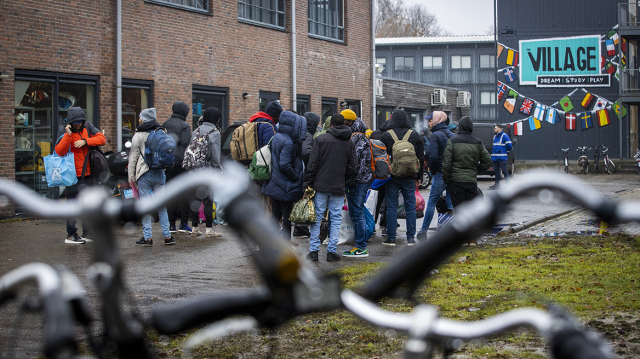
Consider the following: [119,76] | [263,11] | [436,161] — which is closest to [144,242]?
[436,161]

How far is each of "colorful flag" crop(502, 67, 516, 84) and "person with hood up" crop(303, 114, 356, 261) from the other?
30.4 m

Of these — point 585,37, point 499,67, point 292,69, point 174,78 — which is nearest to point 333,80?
point 292,69

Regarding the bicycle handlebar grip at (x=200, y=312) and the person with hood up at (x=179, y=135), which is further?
the person with hood up at (x=179, y=135)

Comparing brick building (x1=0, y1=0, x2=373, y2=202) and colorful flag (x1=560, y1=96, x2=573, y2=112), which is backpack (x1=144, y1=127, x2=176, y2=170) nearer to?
brick building (x1=0, y1=0, x2=373, y2=202)

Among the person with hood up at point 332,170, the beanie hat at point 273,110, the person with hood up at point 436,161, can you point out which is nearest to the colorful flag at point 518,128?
the person with hood up at point 436,161

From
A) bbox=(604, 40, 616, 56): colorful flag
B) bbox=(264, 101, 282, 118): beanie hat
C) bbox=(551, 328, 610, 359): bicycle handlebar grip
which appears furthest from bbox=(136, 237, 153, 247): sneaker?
bbox=(604, 40, 616, 56): colorful flag

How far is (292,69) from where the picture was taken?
19906 millimetres

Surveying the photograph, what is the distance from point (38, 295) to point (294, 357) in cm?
289

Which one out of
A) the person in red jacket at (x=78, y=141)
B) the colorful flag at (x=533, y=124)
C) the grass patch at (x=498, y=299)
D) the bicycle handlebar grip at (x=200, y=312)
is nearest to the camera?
the bicycle handlebar grip at (x=200, y=312)

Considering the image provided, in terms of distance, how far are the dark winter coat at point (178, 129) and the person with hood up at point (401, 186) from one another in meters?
3.31

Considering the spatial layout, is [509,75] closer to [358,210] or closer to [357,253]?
[358,210]

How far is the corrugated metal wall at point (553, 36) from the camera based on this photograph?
116ft

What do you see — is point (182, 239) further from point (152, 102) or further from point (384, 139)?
point (152, 102)

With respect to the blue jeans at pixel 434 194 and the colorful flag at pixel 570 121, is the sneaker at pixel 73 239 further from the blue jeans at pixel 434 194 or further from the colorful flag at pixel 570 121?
the colorful flag at pixel 570 121
